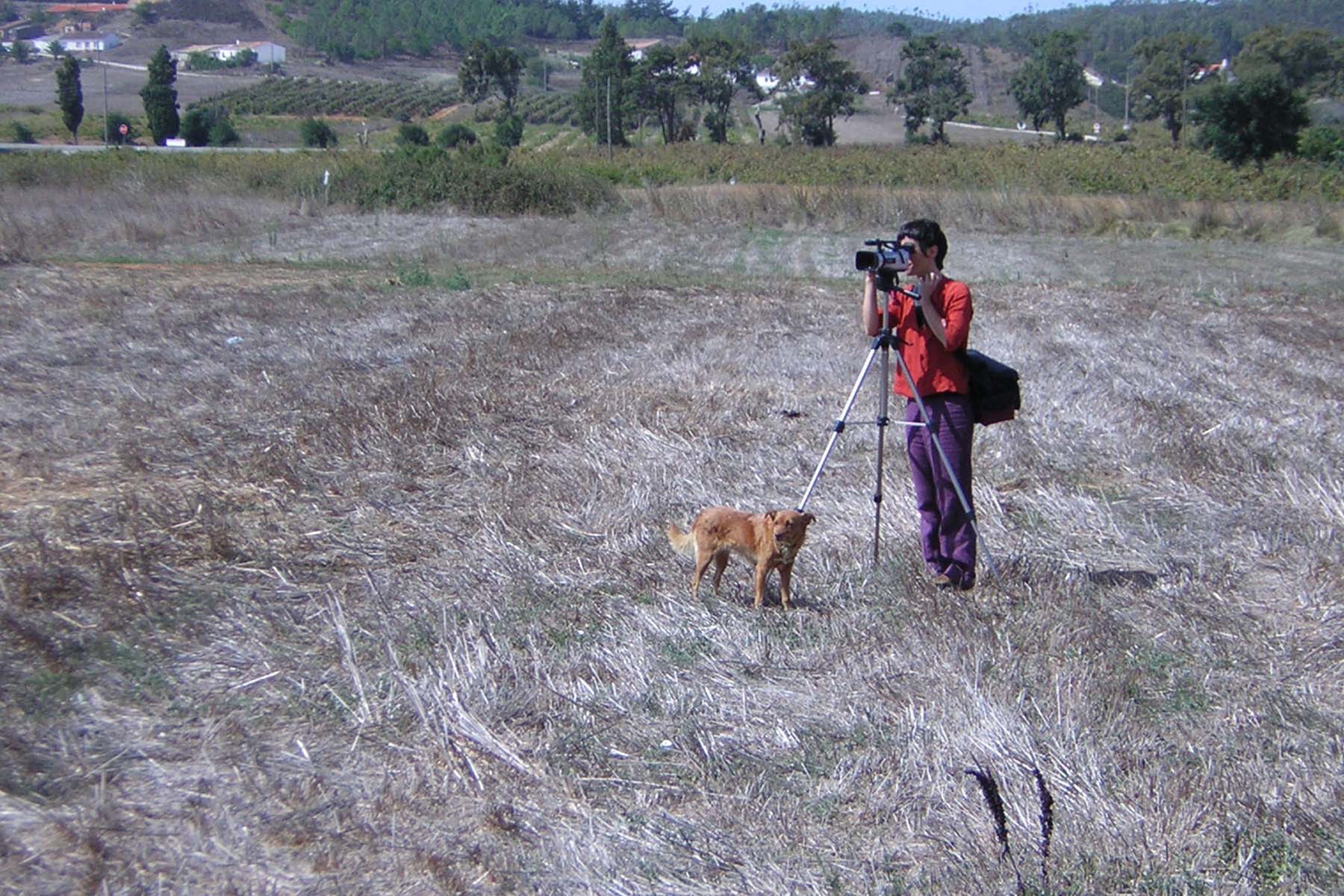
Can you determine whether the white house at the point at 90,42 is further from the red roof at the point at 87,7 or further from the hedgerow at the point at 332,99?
the hedgerow at the point at 332,99

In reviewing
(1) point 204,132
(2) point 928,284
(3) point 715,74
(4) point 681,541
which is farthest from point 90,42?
(2) point 928,284

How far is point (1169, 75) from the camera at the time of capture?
235 feet

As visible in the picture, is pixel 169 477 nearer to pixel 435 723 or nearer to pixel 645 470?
pixel 645 470

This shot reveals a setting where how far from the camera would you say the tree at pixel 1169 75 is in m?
68.6

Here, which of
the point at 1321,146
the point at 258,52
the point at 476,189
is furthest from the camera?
the point at 258,52

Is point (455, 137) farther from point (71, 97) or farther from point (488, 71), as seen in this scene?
point (488, 71)

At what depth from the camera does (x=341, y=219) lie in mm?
27578

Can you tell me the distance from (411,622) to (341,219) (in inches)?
953

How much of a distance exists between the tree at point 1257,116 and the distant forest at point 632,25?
2309 inches

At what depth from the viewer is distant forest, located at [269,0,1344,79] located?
120125 millimetres

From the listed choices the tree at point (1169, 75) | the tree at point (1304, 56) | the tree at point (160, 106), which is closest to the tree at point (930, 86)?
the tree at point (1169, 75)

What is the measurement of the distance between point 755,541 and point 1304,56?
81.2 metres

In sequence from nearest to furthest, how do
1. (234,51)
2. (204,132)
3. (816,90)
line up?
1. (204,132)
2. (816,90)
3. (234,51)

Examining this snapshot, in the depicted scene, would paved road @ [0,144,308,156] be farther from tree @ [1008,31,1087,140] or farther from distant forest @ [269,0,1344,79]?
distant forest @ [269,0,1344,79]
